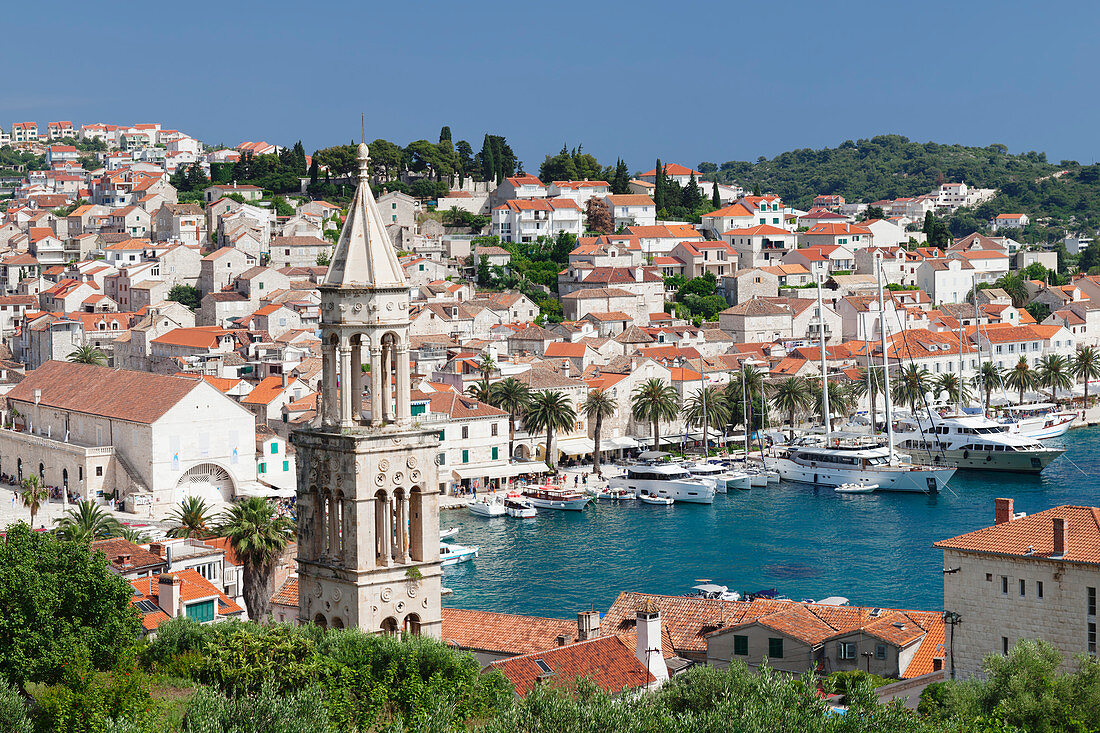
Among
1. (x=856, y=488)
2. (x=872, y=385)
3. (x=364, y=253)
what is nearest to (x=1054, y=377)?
(x=872, y=385)

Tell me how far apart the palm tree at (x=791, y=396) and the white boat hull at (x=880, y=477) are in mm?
7212

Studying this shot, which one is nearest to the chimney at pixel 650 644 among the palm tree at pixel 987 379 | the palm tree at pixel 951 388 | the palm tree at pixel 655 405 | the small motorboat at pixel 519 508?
the small motorboat at pixel 519 508

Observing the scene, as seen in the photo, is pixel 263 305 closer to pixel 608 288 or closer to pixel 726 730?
pixel 608 288

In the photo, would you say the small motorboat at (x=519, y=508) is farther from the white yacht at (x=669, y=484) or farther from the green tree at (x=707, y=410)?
the green tree at (x=707, y=410)

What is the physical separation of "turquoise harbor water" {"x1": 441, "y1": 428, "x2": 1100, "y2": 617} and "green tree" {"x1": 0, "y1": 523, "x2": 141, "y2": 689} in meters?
23.5

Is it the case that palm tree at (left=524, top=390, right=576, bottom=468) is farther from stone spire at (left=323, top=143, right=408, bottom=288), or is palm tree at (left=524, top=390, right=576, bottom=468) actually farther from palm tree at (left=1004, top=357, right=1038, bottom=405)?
stone spire at (left=323, top=143, right=408, bottom=288)

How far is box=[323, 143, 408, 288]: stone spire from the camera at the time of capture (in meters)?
22.3

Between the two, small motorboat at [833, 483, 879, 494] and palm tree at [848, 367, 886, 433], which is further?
palm tree at [848, 367, 886, 433]

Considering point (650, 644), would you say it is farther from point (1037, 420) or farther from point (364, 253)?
point (1037, 420)

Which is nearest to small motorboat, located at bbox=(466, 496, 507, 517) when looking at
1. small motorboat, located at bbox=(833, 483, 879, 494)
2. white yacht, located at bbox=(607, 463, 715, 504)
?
white yacht, located at bbox=(607, 463, 715, 504)

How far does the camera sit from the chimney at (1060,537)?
30547 millimetres

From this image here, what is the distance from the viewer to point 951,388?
87.5 meters

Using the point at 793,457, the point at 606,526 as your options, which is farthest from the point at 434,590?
the point at 793,457

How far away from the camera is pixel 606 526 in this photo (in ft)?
202
